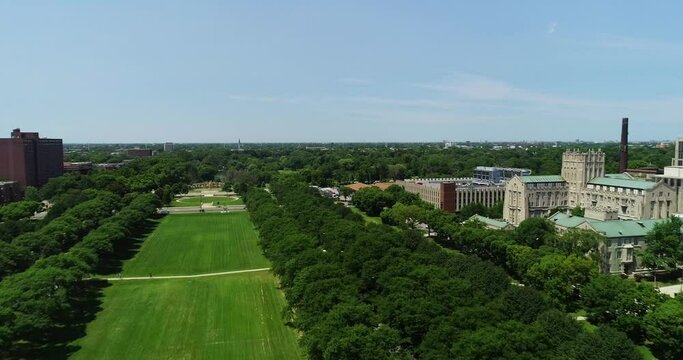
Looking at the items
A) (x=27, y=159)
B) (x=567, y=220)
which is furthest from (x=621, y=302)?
(x=27, y=159)

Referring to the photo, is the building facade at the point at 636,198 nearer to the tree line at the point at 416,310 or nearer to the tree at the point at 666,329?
the tree at the point at 666,329

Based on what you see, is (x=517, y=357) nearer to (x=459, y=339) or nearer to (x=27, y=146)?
(x=459, y=339)

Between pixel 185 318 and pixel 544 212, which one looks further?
pixel 544 212

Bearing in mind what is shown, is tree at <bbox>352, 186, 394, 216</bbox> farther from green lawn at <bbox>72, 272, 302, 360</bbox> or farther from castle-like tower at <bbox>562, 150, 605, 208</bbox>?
green lawn at <bbox>72, 272, 302, 360</bbox>

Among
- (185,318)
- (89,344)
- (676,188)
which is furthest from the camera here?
(676,188)

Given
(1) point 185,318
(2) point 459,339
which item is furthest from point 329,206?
(2) point 459,339

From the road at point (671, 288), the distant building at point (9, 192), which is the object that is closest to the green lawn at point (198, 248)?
the distant building at point (9, 192)

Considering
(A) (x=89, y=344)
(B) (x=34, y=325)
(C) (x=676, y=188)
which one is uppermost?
(C) (x=676, y=188)
